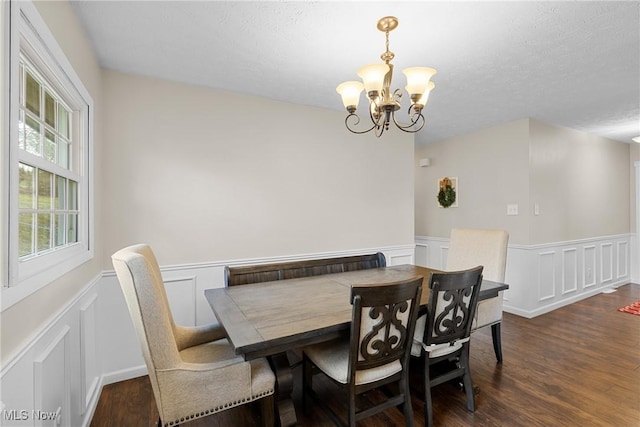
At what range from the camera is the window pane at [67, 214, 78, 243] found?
5.73 ft

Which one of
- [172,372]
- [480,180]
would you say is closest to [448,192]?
[480,180]

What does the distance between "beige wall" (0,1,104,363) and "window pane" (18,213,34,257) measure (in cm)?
17

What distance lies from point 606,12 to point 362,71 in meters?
1.37

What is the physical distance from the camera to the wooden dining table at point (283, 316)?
1340 mm

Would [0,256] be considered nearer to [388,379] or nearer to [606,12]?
[388,379]

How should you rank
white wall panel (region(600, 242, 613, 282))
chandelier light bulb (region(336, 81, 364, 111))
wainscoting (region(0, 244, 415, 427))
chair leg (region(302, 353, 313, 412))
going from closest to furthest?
wainscoting (region(0, 244, 415, 427)) < chandelier light bulb (region(336, 81, 364, 111)) < chair leg (region(302, 353, 313, 412)) < white wall panel (region(600, 242, 613, 282))

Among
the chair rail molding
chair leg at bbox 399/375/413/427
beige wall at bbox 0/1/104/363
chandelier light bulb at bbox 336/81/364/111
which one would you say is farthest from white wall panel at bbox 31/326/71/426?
the chair rail molding

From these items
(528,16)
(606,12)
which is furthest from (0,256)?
(606,12)

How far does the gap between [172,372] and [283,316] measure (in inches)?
21.6

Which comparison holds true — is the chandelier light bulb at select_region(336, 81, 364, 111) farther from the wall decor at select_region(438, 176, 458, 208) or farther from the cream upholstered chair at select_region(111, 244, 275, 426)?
the wall decor at select_region(438, 176, 458, 208)

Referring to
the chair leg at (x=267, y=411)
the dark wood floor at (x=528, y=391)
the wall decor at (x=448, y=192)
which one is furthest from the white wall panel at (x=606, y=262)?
the chair leg at (x=267, y=411)

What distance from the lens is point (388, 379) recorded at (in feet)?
5.24

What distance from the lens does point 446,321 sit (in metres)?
1.74

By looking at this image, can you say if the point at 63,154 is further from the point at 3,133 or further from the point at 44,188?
the point at 3,133
